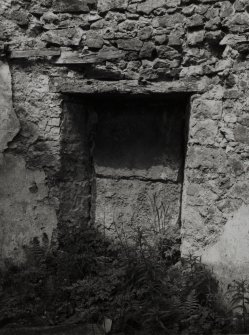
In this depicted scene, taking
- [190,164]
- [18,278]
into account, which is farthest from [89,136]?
[18,278]

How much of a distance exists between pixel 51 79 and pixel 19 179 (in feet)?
2.84

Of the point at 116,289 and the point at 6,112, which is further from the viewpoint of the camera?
the point at 6,112

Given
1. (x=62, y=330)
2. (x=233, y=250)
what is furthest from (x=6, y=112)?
(x=233, y=250)

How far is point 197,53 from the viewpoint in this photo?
331 cm

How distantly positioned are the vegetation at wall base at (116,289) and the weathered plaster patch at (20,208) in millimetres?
103

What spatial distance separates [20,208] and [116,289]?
1072 millimetres

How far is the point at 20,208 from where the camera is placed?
3.73 meters

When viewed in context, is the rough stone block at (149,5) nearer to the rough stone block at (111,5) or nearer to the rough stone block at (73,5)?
the rough stone block at (111,5)

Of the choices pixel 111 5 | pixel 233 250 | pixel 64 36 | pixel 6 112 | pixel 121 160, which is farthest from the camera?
pixel 121 160

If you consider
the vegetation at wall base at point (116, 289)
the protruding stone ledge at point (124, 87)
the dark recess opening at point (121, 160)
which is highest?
the protruding stone ledge at point (124, 87)

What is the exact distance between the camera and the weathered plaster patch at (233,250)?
3258 mm

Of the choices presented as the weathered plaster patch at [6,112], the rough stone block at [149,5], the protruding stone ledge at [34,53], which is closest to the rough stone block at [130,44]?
the rough stone block at [149,5]

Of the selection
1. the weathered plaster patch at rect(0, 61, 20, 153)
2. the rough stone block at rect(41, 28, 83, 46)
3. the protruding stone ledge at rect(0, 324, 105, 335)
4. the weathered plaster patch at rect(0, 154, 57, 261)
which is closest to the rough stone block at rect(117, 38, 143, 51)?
the rough stone block at rect(41, 28, 83, 46)

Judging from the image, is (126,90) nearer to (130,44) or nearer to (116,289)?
(130,44)
